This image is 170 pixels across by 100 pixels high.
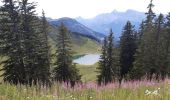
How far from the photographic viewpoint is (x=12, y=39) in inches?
1497

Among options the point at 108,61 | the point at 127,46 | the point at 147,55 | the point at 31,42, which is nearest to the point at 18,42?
the point at 31,42

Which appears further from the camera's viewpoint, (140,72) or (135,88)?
(140,72)

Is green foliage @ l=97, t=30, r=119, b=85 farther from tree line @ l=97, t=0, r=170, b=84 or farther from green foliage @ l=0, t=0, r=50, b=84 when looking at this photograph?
green foliage @ l=0, t=0, r=50, b=84

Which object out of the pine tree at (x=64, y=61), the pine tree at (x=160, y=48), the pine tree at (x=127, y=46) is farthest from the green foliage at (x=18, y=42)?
the pine tree at (x=127, y=46)

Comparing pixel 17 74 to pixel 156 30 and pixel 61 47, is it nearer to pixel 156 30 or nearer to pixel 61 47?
pixel 61 47

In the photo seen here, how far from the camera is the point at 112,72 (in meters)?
54.1

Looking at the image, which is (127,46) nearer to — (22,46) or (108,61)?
(108,61)

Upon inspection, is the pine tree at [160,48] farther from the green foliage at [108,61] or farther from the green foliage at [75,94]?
the green foliage at [75,94]

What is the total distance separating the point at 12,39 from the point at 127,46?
30.3m

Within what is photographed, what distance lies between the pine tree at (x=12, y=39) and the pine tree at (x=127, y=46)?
28.1 meters

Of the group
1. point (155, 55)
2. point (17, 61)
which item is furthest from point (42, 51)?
point (155, 55)

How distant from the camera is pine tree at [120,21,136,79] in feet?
205

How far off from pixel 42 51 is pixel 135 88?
37771 mm

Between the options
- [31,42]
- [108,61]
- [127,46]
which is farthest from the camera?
[127,46]
